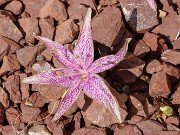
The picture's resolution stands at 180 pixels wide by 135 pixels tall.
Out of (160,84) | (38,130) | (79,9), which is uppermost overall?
(79,9)

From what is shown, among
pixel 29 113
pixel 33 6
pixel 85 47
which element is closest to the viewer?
pixel 85 47

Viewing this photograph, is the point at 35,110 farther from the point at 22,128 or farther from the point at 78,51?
the point at 78,51

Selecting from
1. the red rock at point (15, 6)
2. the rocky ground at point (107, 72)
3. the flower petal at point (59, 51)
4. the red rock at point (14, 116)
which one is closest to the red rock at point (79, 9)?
the rocky ground at point (107, 72)

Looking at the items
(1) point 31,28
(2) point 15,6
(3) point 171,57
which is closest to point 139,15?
(3) point 171,57

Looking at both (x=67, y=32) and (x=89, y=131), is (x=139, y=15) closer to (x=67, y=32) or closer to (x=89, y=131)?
(x=67, y=32)

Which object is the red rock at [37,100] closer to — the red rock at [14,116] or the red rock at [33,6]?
the red rock at [14,116]

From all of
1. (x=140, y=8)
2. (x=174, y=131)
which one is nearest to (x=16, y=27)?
(x=140, y=8)
